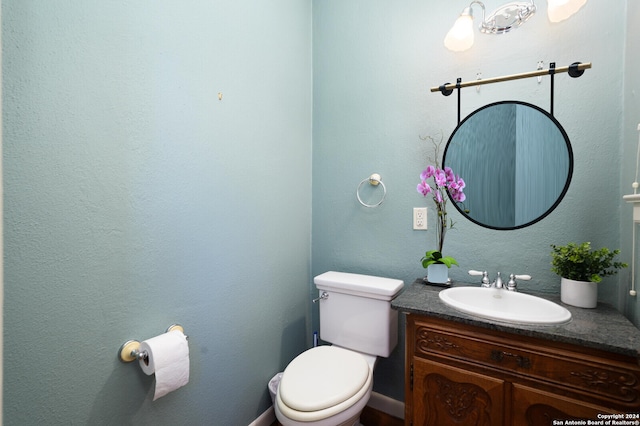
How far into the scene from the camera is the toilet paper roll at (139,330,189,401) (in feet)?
3.02

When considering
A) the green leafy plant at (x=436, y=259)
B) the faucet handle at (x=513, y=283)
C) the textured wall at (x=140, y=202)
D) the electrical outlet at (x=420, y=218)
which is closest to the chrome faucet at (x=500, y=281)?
the faucet handle at (x=513, y=283)

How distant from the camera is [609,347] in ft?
2.68

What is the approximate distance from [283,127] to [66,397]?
4.59ft

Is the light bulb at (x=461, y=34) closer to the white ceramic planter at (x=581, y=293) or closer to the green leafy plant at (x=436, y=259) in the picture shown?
the green leafy plant at (x=436, y=259)

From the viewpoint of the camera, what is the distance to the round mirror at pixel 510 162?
1299 mm

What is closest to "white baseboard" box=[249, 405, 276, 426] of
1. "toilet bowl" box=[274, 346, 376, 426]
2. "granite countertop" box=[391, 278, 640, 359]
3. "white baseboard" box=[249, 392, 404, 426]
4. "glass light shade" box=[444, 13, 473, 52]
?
"white baseboard" box=[249, 392, 404, 426]

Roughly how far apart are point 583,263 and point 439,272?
531 millimetres

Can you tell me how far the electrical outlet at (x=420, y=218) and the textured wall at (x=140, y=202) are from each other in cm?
75

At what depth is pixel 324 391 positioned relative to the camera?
110cm

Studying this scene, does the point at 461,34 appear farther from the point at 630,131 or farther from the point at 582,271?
the point at 582,271

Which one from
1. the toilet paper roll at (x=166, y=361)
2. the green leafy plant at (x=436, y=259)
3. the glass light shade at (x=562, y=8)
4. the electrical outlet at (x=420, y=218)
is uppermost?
the glass light shade at (x=562, y=8)

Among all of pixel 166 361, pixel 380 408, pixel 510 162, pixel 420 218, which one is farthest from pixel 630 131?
pixel 166 361

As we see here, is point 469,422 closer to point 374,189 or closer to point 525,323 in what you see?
point 525,323

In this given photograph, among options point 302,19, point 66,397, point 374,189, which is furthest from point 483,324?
point 302,19
